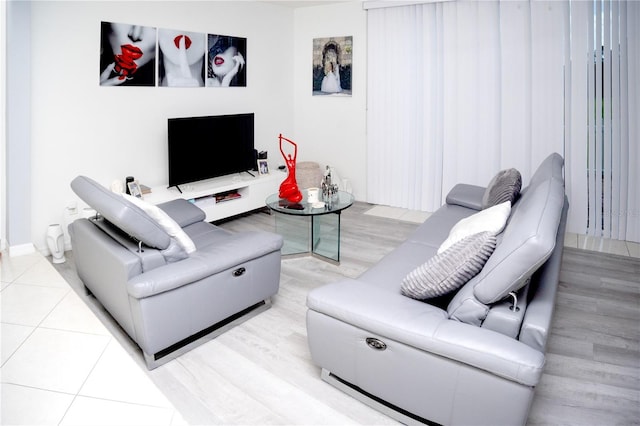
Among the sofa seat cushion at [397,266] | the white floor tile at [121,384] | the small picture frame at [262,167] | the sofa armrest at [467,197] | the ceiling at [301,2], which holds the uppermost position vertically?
the ceiling at [301,2]

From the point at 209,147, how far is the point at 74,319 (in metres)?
2.51

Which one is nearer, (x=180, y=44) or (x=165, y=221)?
(x=165, y=221)

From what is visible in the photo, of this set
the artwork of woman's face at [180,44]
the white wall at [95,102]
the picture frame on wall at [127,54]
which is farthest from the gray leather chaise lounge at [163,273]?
the artwork of woman's face at [180,44]

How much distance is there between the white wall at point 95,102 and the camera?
12.7ft

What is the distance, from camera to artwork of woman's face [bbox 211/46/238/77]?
5.20m

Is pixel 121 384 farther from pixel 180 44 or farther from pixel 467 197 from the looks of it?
pixel 180 44

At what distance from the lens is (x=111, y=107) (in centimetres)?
432

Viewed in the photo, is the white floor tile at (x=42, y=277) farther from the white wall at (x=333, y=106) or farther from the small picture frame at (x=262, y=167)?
the white wall at (x=333, y=106)

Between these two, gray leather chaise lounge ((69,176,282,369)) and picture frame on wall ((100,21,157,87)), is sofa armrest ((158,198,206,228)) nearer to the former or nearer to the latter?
gray leather chaise lounge ((69,176,282,369))

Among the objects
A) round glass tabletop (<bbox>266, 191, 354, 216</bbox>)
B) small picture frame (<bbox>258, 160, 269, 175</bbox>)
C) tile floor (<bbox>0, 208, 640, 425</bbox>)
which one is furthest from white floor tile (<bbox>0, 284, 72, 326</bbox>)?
small picture frame (<bbox>258, 160, 269, 175</bbox>)

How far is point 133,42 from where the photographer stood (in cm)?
438

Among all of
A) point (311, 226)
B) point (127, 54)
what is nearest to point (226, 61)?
point (127, 54)

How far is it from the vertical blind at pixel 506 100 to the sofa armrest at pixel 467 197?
0.93m

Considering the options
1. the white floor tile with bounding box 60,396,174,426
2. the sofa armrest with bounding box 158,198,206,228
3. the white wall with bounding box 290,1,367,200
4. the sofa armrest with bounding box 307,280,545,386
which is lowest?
the white floor tile with bounding box 60,396,174,426
